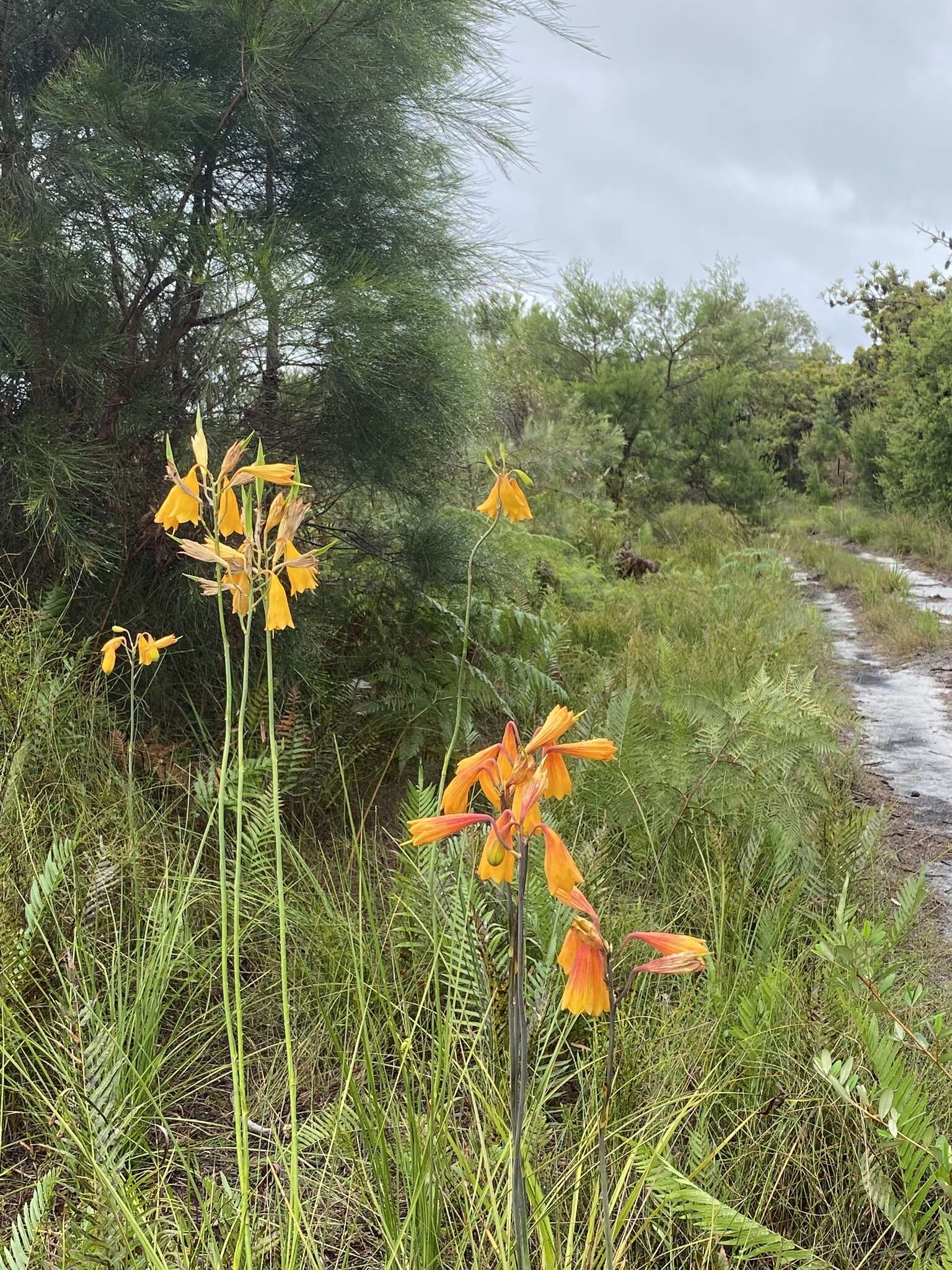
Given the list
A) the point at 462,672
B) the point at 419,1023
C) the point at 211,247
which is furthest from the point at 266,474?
the point at 211,247

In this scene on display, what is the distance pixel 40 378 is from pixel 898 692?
458 cm

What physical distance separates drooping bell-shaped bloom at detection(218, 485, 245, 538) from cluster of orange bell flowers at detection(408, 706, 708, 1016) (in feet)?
1.60

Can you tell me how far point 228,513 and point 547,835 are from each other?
0.64 meters

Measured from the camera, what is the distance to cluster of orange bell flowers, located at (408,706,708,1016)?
2.20 feet

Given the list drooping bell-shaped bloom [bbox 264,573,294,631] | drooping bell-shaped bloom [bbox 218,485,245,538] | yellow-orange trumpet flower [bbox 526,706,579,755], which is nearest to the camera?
yellow-orange trumpet flower [bbox 526,706,579,755]

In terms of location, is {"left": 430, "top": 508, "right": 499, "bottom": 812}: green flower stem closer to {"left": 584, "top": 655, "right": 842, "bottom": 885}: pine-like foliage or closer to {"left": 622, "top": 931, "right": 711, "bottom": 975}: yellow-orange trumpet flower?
{"left": 622, "top": 931, "right": 711, "bottom": 975}: yellow-orange trumpet flower

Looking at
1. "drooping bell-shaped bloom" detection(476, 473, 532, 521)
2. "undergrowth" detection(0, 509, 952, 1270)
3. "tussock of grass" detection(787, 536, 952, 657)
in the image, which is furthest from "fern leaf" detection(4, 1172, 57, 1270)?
"tussock of grass" detection(787, 536, 952, 657)

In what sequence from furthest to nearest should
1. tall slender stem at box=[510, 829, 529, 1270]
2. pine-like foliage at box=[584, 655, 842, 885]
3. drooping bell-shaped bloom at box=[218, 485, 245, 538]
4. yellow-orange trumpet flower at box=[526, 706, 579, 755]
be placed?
1. pine-like foliage at box=[584, 655, 842, 885]
2. drooping bell-shaped bloom at box=[218, 485, 245, 538]
3. yellow-orange trumpet flower at box=[526, 706, 579, 755]
4. tall slender stem at box=[510, 829, 529, 1270]

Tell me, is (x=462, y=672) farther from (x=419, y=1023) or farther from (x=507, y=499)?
(x=419, y=1023)

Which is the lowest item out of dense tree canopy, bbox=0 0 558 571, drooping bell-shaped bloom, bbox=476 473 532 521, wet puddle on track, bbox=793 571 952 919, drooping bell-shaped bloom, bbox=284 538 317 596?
wet puddle on track, bbox=793 571 952 919

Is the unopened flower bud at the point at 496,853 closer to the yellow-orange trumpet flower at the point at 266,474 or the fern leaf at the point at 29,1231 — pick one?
the yellow-orange trumpet flower at the point at 266,474

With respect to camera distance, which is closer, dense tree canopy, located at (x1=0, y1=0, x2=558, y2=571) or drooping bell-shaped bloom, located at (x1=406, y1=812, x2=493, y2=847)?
drooping bell-shaped bloom, located at (x1=406, y1=812, x2=493, y2=847)

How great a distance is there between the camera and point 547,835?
66cm

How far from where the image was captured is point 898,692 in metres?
4.70
